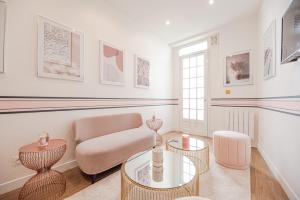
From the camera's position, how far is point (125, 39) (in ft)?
9.77

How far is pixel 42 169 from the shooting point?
153cm

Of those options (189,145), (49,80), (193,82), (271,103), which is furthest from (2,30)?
(193,82)

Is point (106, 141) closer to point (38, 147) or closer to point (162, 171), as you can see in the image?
point (38, 147)

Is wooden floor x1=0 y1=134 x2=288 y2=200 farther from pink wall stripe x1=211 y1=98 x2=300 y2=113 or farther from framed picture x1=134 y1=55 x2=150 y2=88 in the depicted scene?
framed picture x1=134 y1=55 x2=150 y2=88

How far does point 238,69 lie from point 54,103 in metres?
3.77

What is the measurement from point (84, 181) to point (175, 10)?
3389 mm

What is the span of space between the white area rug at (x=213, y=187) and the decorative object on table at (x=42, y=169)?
33cm

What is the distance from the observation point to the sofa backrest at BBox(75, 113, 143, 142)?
2061 millimetres

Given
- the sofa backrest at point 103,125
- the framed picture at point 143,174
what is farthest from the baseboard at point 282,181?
the sofa backrest at point 103,125

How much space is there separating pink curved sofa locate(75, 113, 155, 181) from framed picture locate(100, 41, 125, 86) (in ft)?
2.39

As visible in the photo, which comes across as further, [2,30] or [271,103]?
[271,103]

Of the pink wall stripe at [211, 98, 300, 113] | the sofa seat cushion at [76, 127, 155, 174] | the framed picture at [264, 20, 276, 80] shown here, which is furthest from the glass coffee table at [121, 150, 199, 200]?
the framed picture at [264, 20, 276, 80]

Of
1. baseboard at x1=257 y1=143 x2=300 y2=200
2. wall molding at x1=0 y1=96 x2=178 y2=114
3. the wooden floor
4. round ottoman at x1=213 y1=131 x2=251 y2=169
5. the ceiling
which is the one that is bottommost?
the wooden floor

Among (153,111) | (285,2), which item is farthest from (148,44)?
→ (285,2)
